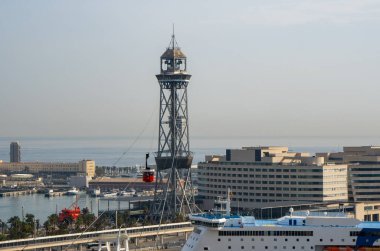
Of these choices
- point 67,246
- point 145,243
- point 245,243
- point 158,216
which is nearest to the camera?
point 245,243

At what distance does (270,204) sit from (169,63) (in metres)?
19.1

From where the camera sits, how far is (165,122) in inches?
4375

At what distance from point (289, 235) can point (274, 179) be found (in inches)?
2257

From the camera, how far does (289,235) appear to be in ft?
167

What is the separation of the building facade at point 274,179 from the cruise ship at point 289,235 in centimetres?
5428

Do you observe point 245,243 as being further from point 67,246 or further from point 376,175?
point 376,175

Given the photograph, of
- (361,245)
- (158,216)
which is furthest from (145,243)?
(361,245)

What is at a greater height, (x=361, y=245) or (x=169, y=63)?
(x=169, y=63)

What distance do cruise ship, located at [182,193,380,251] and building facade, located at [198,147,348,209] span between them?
5428cm

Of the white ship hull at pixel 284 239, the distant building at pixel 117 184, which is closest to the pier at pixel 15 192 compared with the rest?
the distant building at pixel 117 184

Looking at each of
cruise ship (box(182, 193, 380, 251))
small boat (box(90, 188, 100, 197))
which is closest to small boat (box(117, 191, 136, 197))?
small boat (box(90, 188, 100, 197))

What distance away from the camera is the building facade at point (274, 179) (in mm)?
106125

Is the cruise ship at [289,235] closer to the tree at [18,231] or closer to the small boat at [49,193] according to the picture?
the tree at [18,231]

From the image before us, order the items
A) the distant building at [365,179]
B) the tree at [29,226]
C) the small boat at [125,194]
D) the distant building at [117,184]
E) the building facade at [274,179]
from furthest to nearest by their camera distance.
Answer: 1. the distant building at [117,184]
2. the small boat at [125,194]
3. the distant building at [365,179]
4. the building facade at [274,179]
5. the tree at [29,226]
